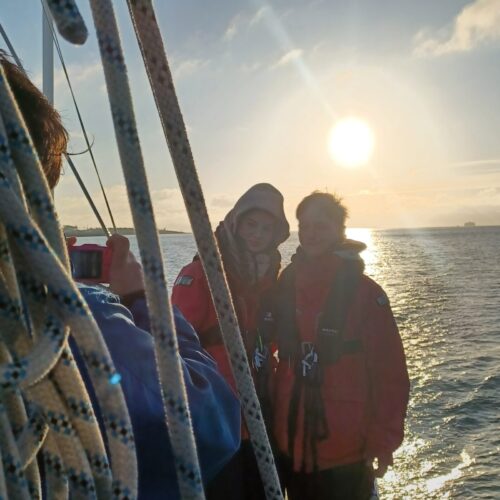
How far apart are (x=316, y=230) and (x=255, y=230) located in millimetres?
425

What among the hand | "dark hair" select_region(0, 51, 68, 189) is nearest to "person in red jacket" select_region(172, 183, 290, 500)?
the hand

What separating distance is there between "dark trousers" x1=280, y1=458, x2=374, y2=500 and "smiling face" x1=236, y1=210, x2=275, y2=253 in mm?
1462

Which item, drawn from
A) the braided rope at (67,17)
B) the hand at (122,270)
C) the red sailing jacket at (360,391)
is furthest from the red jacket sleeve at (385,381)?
the braided rope at (67,17)

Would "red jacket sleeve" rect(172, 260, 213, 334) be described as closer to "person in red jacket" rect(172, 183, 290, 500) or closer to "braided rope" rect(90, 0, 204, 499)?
"person in red jacket" rect(172, 183, 290, 500)

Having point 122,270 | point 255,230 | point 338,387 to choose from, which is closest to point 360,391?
point 338,387

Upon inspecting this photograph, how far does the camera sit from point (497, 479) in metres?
5.83

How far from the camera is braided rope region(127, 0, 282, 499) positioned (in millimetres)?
858

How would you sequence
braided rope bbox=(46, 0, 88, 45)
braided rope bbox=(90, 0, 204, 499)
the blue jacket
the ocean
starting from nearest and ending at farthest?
braided rope bbox=(46, 0, 88, 45) → braided rope bbox=(90, 0, 204, 499) → the blue jacket → the ocean

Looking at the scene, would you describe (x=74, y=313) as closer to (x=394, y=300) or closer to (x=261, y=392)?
(x=261, y=392)

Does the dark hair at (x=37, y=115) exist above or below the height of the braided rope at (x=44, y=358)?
above

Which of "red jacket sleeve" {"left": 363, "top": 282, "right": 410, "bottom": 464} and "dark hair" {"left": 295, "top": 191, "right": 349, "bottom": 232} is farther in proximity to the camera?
"dark hair" {"left": 295, "top": 191, "right": 349, "bottom": 232}

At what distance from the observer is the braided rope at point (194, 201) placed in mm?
858

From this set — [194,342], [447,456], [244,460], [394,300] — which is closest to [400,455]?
[447,456]

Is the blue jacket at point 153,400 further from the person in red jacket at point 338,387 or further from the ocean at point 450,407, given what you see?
the ocean at point 450,407
